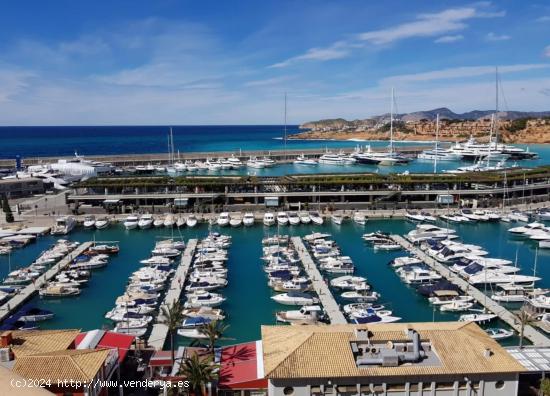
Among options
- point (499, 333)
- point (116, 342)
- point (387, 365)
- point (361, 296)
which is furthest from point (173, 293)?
point (499, 333)

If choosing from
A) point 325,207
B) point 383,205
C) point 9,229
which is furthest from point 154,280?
point 383,205

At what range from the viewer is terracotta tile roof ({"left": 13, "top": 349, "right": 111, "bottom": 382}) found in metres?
18.6

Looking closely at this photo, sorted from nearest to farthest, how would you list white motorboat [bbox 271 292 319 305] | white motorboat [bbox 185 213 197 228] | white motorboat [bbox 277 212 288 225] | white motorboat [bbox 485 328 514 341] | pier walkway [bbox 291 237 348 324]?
white motorboat [bbox 485 328 514 341] → pier walkway [bbox 291 237 348 324] → white motorboat [bbox 271 292 319 305] → white motorboat [bbox 185 213 197 228] → white motorboat [bbox 277 212 288 225]

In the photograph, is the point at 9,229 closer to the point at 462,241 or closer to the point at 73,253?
the point at 73,253

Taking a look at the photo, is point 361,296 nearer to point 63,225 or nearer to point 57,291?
point 57,291

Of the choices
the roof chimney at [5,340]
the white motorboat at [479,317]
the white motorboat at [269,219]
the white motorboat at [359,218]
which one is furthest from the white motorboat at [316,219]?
the roof chimney at [5,340]

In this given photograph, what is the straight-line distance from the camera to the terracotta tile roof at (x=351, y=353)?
1934cm

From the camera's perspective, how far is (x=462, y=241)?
2147 inches

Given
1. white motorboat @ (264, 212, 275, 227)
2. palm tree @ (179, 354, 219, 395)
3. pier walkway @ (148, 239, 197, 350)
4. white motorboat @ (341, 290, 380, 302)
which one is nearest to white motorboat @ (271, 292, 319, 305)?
white motorboat @ (341, 290, 380, 302)

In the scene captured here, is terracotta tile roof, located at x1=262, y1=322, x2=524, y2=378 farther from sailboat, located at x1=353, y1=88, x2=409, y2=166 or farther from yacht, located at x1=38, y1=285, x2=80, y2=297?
sailboat, located at x1=353, y1=88, x2=409, y2=166

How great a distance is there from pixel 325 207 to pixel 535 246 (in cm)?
2805

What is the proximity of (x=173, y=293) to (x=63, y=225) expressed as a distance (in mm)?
28721

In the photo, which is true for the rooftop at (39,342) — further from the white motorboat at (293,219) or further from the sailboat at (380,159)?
the sailboat at (380,159)

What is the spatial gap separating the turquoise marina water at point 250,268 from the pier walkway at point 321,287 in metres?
3.32
